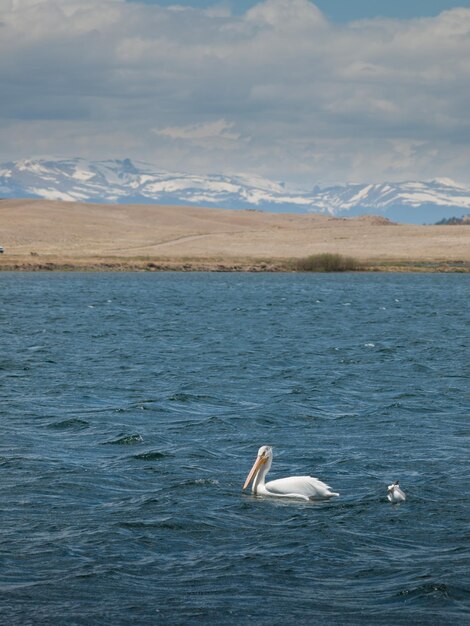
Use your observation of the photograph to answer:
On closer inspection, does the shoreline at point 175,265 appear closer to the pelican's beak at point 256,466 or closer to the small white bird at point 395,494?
the pelican's beak at point 256,466

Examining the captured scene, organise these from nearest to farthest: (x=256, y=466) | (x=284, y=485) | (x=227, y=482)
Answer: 1. (x=284, y=485)
2. (x=256, y=466)
3. (x=227, y=482)

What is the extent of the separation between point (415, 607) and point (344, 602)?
76cm

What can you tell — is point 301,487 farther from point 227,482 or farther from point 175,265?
point 175,265

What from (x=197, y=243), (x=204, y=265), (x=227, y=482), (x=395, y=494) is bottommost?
(x=227, y=482)

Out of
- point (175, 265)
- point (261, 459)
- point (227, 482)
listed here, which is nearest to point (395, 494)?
point (261, 459)

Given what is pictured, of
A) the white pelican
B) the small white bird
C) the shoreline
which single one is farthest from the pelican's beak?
the shoreline

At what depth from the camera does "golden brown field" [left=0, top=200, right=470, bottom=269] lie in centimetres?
11325

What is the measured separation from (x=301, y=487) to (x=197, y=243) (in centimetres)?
12012

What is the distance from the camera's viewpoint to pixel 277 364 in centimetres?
3400

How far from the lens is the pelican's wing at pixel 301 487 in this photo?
16.2 meters

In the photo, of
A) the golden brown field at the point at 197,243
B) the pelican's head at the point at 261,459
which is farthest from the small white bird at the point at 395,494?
the golden brown field at the point at 197,243

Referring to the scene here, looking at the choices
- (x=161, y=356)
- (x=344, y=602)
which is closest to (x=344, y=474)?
(x=344, y=602)

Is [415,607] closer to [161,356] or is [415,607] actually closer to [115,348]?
[161,356]

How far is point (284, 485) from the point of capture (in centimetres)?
1648
